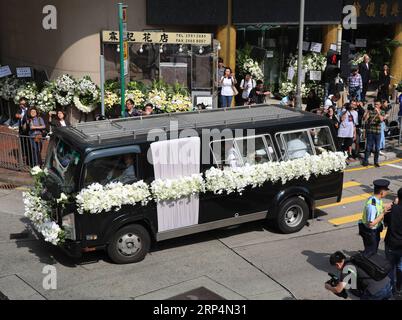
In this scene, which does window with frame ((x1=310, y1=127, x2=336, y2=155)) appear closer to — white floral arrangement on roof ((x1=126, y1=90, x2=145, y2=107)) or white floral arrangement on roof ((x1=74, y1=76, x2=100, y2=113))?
white floral arrangement on roof ((x1=126, y1=90, x2=145, y2=107))

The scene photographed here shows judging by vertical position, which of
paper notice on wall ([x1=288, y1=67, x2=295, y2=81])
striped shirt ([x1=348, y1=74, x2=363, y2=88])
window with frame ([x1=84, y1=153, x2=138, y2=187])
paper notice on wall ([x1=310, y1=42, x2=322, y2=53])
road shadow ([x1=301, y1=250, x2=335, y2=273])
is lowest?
road shadow ([x1=301, y1=250, x2=335, y2=273])

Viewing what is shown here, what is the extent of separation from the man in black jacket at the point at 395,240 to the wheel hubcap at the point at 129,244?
13.3 feet

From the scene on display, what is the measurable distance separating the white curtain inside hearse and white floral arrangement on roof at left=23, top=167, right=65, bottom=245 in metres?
1.75

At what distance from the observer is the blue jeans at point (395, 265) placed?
27.5 feet

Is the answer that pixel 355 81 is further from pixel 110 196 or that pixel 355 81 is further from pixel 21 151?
pixel 110 196

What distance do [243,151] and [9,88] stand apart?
426 inches

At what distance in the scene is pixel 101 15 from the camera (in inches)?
706

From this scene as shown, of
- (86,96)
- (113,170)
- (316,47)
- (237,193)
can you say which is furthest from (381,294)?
(316,47)

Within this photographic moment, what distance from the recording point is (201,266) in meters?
9.68

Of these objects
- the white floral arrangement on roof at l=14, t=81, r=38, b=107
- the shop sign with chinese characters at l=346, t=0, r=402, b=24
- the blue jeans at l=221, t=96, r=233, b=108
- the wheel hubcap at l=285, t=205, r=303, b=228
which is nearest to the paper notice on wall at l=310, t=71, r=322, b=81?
the blue jeans at l=221, t=96, r=233, b=108

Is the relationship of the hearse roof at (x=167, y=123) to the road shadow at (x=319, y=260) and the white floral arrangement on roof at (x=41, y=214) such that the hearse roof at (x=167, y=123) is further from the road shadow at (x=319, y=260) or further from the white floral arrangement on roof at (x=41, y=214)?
the road shadow at (x=319, y=260)

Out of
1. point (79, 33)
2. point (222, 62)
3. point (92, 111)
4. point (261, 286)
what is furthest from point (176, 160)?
point (222, 62)

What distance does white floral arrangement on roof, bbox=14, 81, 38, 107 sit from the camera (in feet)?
56.6

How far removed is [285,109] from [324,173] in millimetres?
1637
